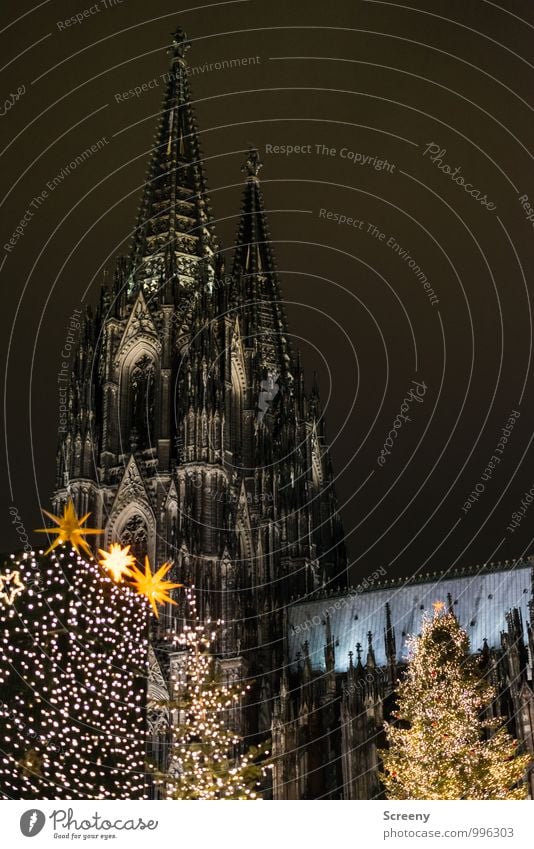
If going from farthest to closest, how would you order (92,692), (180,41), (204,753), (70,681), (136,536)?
(180,41) → (136,536) → (92,692) → (70,681) → (204,753)

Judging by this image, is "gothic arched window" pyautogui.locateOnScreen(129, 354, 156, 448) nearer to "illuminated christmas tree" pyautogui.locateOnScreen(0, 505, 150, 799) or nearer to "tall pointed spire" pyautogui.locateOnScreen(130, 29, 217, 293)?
"tall pointed spire" pyautogui.locateOnScreen(130, 29, 217, 293)

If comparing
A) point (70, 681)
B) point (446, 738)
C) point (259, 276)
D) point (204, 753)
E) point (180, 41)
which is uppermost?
point (180, 41)

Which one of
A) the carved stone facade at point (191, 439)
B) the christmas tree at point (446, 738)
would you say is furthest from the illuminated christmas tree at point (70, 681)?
the christmas tree at point (446, 738)

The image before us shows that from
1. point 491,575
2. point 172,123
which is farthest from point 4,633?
point 172,123

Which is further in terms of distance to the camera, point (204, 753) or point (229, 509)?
point (229, 509)

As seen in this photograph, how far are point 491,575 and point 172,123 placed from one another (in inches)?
938

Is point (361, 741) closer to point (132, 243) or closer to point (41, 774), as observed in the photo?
point (41, 774)

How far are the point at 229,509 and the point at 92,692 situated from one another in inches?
494

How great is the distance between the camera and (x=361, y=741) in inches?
1542

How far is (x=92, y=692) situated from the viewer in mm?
31844

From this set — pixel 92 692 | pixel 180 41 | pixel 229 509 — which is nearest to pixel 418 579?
pixel 229 509

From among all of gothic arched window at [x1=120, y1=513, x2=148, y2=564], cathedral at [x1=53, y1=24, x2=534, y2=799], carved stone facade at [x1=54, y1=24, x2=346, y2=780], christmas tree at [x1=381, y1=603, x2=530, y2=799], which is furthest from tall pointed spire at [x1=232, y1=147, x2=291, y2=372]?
christmas tree at [x1=381, y1=603, x2=530, y2=799]
